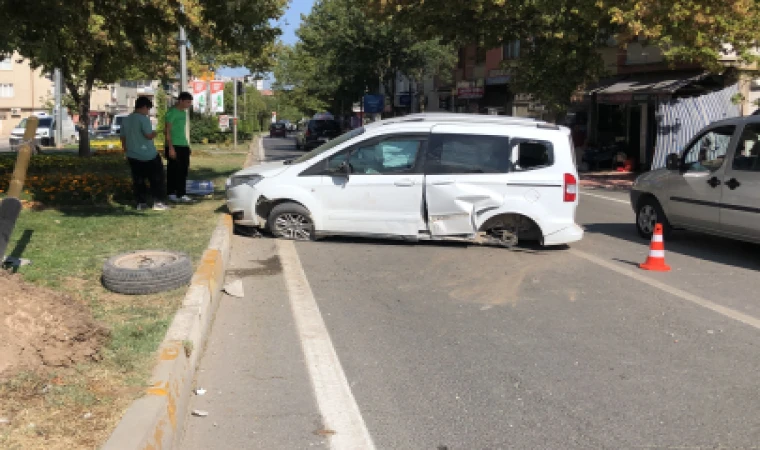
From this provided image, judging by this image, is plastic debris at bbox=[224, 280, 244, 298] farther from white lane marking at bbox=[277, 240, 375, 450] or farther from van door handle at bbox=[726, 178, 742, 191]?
van door handle at bbox=[726, 178, 742, 191]

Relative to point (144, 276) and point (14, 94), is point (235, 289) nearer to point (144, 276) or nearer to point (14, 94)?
point (144, 276)

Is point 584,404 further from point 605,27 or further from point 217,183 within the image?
point 605,27

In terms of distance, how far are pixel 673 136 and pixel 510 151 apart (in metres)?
12.8

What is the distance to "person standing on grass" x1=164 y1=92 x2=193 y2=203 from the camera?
40.3 ft

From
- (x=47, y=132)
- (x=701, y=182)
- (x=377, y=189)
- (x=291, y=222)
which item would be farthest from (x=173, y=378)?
(x=47, y=132)

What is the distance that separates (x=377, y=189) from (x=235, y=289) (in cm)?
294

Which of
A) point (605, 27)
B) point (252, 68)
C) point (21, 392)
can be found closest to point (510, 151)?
point (21, 392)

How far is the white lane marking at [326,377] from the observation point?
166 inches

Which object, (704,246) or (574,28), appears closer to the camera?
(704,246)

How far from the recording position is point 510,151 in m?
9.59

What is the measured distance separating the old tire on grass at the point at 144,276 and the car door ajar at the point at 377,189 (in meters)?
3.43

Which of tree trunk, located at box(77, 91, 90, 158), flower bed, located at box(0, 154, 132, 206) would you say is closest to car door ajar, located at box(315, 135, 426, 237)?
flower bed, located at box(0, 154, 132, 206)

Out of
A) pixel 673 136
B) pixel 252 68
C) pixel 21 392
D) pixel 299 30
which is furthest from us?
pixel 299 30

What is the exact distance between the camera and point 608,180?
22.3 meters
